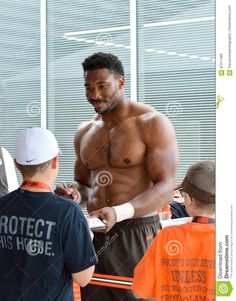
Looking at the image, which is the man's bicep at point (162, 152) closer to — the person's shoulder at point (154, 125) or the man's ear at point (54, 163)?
the person's shoulder at point (154, 125)

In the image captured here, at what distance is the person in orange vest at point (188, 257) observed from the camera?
114 centimetres

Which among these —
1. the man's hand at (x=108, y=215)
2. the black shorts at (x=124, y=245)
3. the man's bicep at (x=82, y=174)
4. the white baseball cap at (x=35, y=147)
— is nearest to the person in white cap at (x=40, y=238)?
the white baseball cap at (x=35, y=147)

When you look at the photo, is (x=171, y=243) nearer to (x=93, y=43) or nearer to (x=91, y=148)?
(x=91, y=148)

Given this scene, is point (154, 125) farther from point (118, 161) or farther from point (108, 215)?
point (108, 215)

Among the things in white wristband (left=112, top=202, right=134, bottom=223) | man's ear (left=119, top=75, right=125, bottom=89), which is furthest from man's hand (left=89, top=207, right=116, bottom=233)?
man's ear (left=119, top=75, right=125, bottom=89)

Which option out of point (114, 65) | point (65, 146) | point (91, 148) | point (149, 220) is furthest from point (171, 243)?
point (65, 146)

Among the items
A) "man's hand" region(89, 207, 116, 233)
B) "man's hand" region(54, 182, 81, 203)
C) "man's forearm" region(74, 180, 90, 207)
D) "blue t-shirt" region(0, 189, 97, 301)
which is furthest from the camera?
"man's forearm" region(74, 180, 90, 207)

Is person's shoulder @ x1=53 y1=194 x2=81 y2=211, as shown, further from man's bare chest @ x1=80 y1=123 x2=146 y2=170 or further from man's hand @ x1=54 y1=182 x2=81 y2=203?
man's bare chest @ x1=80 y1=123 x2=146 y2=170

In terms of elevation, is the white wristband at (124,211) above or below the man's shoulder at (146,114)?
below

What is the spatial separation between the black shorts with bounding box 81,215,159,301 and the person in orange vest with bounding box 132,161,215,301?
405mm

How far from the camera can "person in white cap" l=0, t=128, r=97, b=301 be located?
110cm

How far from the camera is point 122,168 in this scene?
1623mm

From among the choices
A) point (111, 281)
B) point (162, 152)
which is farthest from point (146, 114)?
point (111, 281)

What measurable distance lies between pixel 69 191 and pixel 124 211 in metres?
0.17
